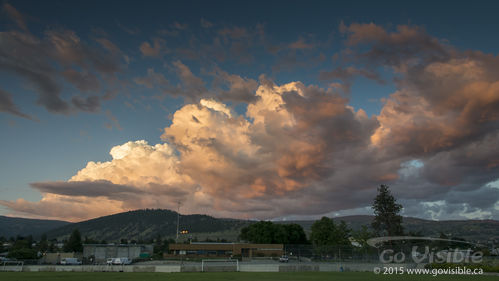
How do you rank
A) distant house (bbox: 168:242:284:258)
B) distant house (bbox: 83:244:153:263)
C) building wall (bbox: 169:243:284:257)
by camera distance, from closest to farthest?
distant house (bbox: 83:244:153:263) → distant house (bbox: 168:242:284:258) → building wall (bbox: 169:243:284:257)

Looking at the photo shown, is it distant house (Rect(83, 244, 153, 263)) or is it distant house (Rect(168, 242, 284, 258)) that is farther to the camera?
distant house (Rect(168, 242, 284, 258))

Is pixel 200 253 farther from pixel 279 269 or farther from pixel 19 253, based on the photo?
pixel 279 269

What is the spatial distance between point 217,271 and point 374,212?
84016 millimetres

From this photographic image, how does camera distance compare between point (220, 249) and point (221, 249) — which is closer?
point (220, 249)

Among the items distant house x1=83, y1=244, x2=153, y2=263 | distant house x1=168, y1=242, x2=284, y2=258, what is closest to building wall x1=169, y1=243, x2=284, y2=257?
distant house x1=168, y1=242, x2=284, y2=258

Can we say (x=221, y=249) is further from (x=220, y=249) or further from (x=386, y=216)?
(x=386, y=216)

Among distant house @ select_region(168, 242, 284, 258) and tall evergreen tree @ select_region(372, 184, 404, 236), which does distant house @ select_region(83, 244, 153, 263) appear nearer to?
distant house @ select_region(168, 242, 284, 258)

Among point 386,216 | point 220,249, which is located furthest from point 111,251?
point 386,216

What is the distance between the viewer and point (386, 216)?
116m

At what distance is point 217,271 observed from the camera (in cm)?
4738

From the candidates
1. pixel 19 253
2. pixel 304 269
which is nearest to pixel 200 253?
pixel 19 253

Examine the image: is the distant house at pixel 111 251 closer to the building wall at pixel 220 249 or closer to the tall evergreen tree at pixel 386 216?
the building wall at pixel 220 249

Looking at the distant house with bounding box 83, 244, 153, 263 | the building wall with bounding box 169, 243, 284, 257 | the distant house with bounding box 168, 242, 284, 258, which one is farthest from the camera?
the building wall with bounding box 169, 243, 284, 257

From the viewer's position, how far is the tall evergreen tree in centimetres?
11438
